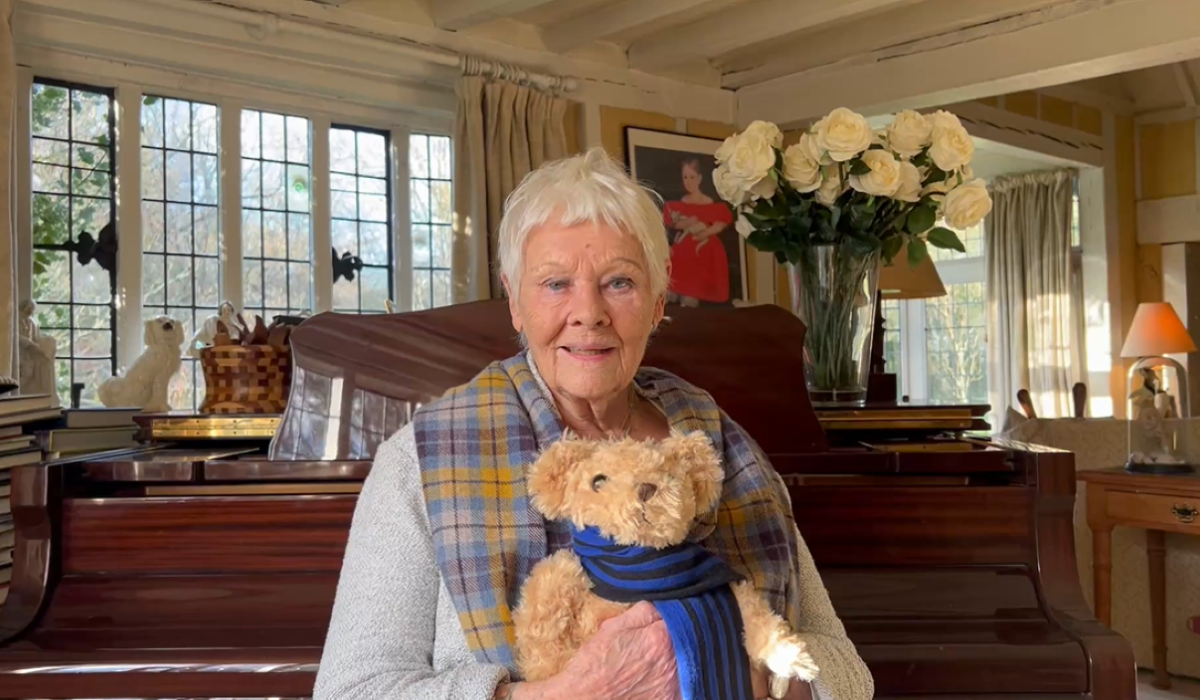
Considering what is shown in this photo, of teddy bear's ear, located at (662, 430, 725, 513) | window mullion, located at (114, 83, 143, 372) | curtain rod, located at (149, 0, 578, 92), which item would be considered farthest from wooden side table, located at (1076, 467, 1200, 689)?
window mullion, located at (114, 83, 143, 372)

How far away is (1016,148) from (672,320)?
5265mm

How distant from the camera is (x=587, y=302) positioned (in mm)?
1184

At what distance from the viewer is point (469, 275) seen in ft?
13.6

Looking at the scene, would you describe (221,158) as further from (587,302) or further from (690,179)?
(587,302)

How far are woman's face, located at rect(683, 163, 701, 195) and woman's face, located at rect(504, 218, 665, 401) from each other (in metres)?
3.64

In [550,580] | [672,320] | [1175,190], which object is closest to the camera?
[550,580]

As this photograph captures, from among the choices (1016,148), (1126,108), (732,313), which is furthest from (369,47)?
(1126,108)

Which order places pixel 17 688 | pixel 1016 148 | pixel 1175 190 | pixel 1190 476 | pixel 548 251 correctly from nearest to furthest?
pixel 548 251 → pixel 17 688 → pixel 1190 476 → pixel 1016 148 → pixel 1175 190

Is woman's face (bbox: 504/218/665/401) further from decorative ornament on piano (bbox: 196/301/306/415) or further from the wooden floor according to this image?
the wooden floor

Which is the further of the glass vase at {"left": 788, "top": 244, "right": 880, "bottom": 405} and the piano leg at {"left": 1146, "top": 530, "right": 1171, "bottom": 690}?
the piano leg at {"left": 1146, "top": 530, "right": 1171, "bottom": 690}

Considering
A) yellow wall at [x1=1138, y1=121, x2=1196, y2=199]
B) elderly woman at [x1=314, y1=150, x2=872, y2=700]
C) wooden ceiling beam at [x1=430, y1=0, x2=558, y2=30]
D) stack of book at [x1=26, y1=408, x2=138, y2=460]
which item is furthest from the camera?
yellow wall at [x1=1138, y1=121, x2=1196, y2=199]

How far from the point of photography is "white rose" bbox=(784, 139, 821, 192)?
189 centimetres

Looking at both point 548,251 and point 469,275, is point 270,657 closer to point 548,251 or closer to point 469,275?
point 548,251

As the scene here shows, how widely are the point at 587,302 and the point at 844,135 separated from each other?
868 millimetres
